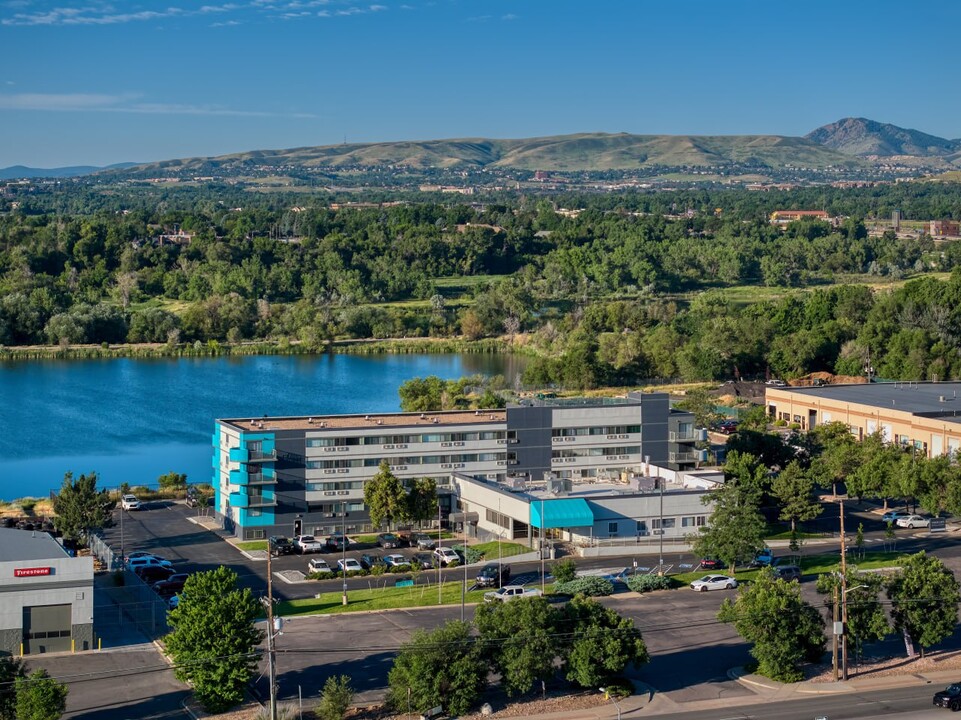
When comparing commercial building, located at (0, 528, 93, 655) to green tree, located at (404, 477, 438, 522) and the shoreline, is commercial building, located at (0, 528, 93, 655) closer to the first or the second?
green tree, located at (404, 477, 438, 522)

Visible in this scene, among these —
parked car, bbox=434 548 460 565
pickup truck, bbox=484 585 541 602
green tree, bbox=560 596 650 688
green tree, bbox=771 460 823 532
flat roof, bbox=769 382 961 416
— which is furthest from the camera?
flat roof, bbox=769 382 961 416

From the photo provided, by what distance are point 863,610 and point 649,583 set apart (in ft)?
15.6

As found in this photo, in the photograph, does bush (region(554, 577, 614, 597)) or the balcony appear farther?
the balcony

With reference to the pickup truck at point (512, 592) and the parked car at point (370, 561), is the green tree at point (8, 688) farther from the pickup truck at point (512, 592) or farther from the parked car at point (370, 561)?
the parked car at point (370, 561)

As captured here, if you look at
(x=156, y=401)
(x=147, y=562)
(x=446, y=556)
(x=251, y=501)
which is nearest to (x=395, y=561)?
(x=446, y=556)

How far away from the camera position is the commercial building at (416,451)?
28.5m

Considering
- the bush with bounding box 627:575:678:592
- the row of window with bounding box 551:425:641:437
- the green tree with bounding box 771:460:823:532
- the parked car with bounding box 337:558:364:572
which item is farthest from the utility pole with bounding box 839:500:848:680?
the row of window with bounding box 551:425:641:437

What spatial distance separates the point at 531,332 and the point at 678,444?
1501 inches

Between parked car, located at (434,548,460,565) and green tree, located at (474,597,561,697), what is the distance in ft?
23.6

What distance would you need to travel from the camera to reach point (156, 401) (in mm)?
50188

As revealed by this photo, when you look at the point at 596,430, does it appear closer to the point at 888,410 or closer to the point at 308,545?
the point at 308,545

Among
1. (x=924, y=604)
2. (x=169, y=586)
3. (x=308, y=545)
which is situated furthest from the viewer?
(x=308, y=545)

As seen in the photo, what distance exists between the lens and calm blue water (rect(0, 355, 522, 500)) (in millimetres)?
39594

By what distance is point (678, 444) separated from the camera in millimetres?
31500
